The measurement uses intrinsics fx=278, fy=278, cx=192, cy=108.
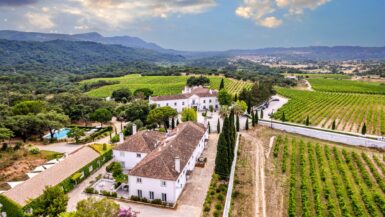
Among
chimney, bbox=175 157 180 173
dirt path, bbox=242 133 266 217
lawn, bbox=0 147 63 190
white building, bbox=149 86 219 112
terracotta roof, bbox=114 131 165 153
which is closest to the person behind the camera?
Result: dirt path, bbox=242 133 266 217

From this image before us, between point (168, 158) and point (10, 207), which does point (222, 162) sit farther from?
point (10, 207)

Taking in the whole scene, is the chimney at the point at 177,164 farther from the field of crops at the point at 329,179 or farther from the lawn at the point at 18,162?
the lawn at the point at 18,162

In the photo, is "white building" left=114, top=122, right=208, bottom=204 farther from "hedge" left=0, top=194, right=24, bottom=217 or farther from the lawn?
the lawn

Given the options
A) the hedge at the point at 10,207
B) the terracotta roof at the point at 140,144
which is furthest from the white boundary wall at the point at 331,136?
the hedge at the point at 10,207

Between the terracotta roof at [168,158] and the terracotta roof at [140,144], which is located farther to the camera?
the terracotta roof at [140,144]

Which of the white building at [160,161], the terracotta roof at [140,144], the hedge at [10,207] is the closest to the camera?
the hedge at [10,207]

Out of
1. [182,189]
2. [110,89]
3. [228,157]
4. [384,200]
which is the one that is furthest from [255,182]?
[110,89]

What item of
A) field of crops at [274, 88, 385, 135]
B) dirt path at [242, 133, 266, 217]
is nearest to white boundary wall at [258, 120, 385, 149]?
field of crops at [274, 88, 385, 135]
